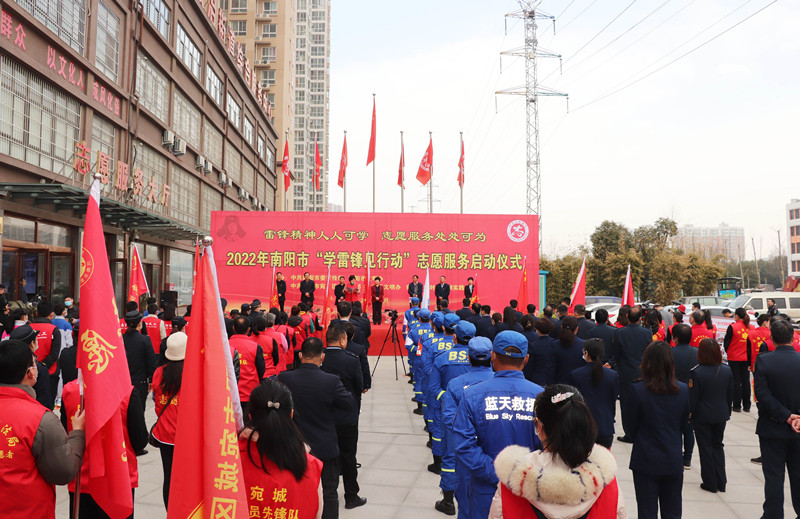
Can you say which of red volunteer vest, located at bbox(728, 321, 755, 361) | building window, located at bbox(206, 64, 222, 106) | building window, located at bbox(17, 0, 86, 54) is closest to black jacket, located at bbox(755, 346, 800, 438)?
red volunteer vest, located at bbox(728, 321, 755, 361)

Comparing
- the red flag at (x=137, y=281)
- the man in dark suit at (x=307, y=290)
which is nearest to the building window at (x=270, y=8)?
the man in dark suit at (x=307, y=290)

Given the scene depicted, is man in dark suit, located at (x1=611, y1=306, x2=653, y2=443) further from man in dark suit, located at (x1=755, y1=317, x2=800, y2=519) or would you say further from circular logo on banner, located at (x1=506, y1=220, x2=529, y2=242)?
Result: circular logo on banner, located at (x1=506, y1=220, x2=529, y2=242)

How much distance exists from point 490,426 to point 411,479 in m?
2.86

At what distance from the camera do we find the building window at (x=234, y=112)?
3118 cm

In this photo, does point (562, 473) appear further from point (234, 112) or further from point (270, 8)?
point (270, 8)

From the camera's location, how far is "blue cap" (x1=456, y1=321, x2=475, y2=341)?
16.0ft

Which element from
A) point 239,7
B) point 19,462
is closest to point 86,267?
point 19,462

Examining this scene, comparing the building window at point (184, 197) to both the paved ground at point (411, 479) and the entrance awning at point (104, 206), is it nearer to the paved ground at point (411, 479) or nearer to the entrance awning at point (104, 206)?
the entrance awning at point (104, 206)

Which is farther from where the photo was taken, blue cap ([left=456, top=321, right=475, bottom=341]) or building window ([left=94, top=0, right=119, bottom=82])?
building window ([left=94, top=0, right=119, bottom=82])

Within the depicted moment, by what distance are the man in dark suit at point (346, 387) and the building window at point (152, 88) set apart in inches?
700

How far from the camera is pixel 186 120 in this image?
24234 millimetres

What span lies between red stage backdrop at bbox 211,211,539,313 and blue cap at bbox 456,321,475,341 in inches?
562

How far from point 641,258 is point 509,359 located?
31.7 meters

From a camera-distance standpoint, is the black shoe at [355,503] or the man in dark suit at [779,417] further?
the black shoe at [355,503]
